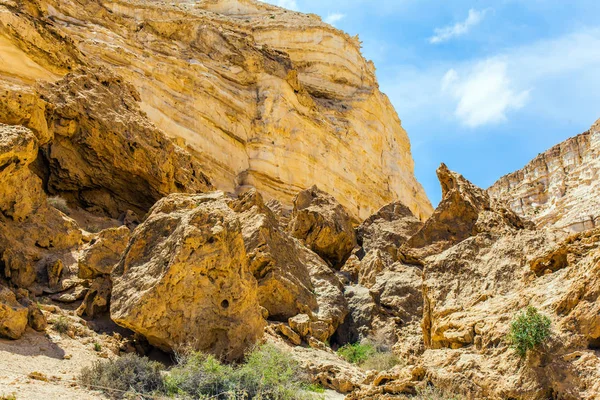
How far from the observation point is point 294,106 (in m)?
33.7

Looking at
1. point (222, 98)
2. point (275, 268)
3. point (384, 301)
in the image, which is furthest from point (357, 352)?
point (222, 98)

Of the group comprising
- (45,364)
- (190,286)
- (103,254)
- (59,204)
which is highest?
(59,204)

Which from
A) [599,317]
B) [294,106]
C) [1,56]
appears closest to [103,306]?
[599,317]

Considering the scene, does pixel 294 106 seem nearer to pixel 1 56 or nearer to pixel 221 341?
pixel 1 56

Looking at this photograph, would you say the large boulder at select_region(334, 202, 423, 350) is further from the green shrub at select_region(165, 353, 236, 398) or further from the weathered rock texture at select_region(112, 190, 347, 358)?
the green shrub at select_region(165, 353, 236, 398)

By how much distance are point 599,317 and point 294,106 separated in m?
27.7

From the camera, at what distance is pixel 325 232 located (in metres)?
19.7

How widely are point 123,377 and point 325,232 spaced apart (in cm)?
1193

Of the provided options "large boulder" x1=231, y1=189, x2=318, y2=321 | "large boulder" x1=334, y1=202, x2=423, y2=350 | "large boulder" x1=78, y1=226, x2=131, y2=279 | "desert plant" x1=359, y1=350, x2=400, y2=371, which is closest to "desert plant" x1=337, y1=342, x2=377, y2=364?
"desert plant" x1=359, y1=350, x2=400, y2=371

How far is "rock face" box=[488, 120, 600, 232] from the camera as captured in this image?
49500 millimetres

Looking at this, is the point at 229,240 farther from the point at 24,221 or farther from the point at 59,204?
the point at 59,204

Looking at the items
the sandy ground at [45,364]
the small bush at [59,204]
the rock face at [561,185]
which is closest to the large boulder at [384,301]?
the sandy ground at [45,364]

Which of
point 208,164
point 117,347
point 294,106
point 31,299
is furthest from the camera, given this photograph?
point 294,106

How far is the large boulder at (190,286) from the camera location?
10.1 meters
